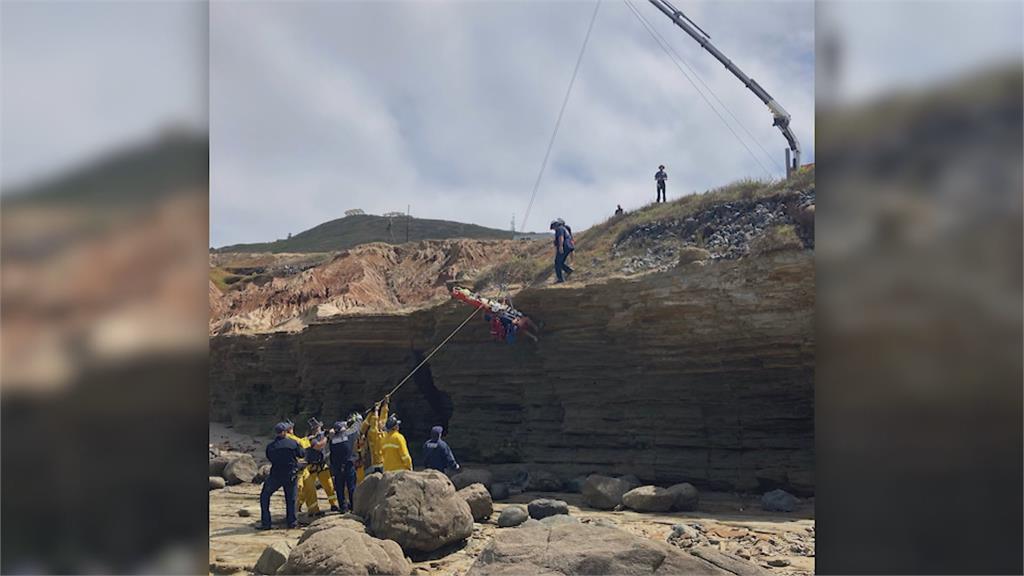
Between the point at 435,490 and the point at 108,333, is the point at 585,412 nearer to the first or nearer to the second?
the point at 435,490

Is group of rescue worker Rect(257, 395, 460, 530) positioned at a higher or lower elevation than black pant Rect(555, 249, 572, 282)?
lower

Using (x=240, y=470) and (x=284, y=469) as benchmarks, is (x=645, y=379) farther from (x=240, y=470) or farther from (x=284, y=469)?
(x=240, y=470)

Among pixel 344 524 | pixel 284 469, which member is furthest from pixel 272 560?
pixel 284 469

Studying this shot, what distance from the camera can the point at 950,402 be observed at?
72.8 inches

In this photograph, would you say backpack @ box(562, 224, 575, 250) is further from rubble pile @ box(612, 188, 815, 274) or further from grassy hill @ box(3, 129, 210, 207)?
grassy hill @ box(3, 129, 210, 207)

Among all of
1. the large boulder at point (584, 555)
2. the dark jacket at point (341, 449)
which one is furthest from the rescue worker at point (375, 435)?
the large boulder at point (584, 555)

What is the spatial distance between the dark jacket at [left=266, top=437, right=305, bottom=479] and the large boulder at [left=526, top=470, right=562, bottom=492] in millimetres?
4377

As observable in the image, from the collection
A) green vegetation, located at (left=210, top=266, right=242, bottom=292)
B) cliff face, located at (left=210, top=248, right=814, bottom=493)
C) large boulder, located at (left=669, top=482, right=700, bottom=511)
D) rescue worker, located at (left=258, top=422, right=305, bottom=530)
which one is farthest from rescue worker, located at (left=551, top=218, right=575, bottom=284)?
green vegetation, located at (left=210, top=266, right=242, bottom=292)

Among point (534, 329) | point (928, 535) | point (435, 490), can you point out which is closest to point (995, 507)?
point (928, 535)

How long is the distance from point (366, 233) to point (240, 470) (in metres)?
44.1

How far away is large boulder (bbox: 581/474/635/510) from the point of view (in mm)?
10578

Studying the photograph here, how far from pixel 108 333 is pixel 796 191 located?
46.8 ft

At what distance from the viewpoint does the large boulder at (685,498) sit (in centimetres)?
1030

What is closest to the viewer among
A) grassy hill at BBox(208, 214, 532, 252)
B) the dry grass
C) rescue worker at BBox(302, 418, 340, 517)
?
rescue worker at BBox(302, 418, 340, 517)
